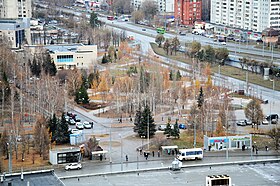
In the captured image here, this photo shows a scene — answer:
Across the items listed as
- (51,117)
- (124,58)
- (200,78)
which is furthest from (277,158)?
(124,58)

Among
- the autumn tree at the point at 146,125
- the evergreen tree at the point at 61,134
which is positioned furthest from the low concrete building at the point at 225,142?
the evergreen tree at the point at 61,134

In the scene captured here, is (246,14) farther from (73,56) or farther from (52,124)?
(52,124)

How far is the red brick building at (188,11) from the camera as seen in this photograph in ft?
161

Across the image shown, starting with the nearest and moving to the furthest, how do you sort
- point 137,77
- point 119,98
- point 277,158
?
1. point 277,158
2. point 119,98
3. point 137,77

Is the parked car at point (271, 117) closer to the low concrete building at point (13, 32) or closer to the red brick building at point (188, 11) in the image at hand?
the low concrete building at point (13, 32)

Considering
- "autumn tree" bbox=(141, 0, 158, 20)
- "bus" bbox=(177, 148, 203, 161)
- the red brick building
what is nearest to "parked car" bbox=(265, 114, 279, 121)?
"bus" bbox=(177, 148, 203, 161)

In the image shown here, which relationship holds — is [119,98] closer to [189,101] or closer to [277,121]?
[189,101]

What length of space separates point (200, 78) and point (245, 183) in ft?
41.5

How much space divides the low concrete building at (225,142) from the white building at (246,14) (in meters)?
23.8

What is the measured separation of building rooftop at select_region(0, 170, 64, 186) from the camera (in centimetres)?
1460

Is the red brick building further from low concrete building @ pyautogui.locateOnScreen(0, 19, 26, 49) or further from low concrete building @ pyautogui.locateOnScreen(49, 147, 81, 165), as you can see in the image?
low concrete building @ pyautogui.locateOnScreen(49, 147, 81, 165)

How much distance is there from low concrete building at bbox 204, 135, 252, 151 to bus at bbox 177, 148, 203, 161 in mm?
949

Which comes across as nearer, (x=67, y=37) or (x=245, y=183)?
(x=245, y=183)

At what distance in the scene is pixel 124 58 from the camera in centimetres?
3412
